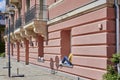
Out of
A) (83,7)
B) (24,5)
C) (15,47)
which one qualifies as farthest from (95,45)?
(15,47)

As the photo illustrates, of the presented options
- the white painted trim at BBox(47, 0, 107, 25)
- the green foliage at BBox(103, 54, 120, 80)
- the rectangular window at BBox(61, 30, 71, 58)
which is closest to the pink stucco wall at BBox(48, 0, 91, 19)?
the white painted trim at BBox(47, 0, 107, 25)

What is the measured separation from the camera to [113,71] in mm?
11336

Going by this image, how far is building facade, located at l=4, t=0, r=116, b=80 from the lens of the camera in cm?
1199

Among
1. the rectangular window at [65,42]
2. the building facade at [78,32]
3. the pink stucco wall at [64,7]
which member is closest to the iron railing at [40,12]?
the building facade at [78,32]

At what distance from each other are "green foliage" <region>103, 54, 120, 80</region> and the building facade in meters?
0.47

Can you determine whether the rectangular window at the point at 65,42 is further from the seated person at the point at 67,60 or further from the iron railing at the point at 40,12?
the iron railing at the point at 40,12

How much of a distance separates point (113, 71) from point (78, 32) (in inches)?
143

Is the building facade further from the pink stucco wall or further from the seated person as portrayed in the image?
the seated person

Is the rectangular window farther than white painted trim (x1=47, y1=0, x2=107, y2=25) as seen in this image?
Yes

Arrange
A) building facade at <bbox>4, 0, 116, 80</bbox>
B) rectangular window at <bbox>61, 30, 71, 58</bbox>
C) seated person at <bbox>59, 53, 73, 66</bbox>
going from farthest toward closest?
1. rectangular window at <bbox>61, 30, 71, 58</bbox>
2. seated person at <bbox>59, 53, 73, 66</bbox>
3. building facade at <bbox>4, 0, 116, 80</bbox>

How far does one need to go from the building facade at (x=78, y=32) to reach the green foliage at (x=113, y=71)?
0.47m

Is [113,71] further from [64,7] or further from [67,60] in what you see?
[64,7]

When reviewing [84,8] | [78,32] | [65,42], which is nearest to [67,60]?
[65,42]

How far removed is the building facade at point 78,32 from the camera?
11992 millimetres
